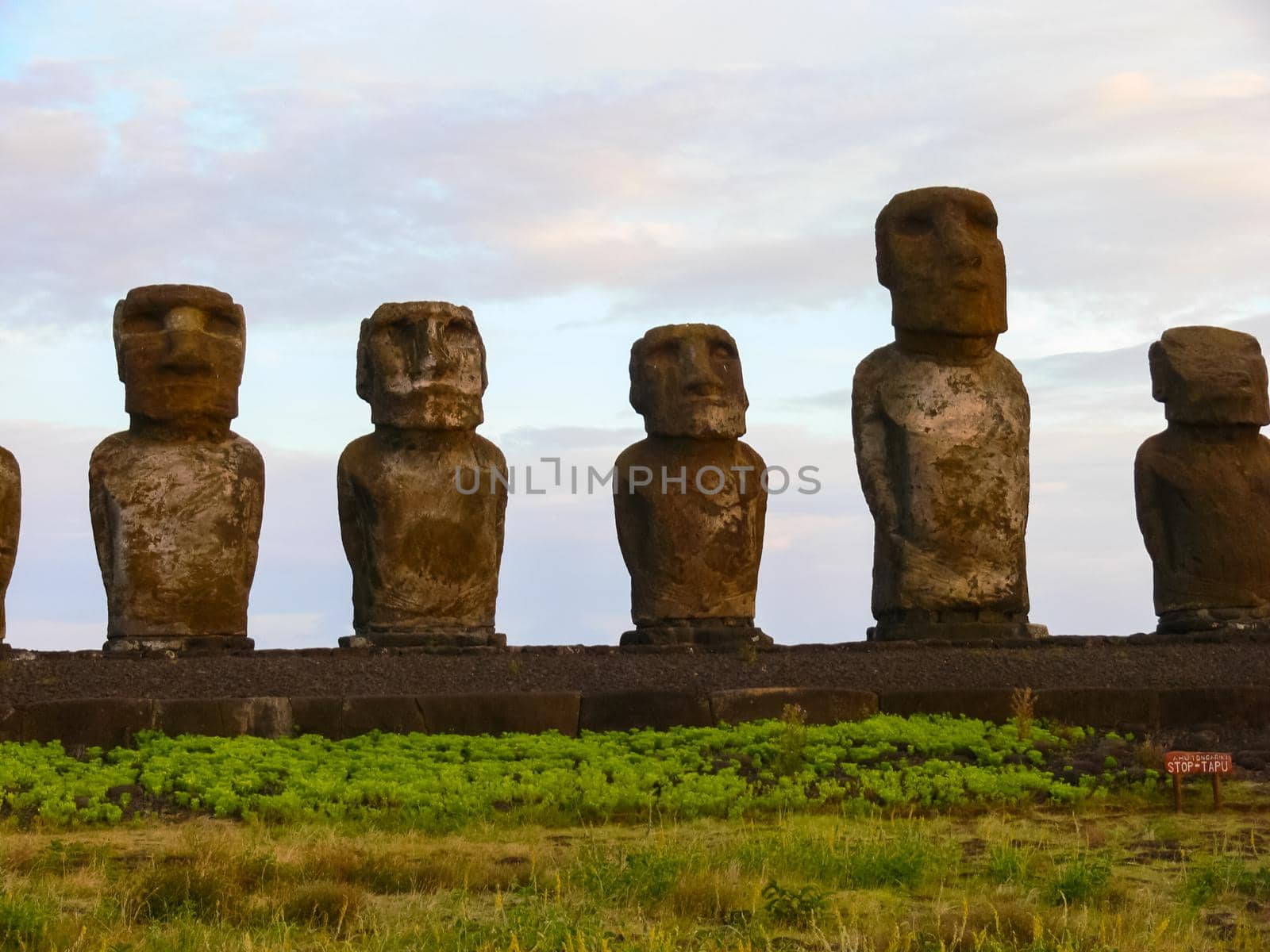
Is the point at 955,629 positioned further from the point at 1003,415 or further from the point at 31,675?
the point at 31,675

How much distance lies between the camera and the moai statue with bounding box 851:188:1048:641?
1395 centimetres

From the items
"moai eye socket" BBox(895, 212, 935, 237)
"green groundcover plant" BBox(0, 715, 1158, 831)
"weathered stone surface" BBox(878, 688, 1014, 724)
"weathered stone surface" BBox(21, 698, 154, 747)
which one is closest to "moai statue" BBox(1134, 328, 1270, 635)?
"moai eye socket" BBox(895, 212, 935, 237)

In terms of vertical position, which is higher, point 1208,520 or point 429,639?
point 1208,520

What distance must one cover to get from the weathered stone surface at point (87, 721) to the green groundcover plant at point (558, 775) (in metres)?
0.14

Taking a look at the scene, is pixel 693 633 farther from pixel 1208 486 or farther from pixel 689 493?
pixel 1208 486

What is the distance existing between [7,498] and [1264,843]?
367 inches

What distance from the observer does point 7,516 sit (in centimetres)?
1391

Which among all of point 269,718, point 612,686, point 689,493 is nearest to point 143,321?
point 689,493

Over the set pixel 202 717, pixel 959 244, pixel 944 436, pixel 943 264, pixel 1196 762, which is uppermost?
pixel 959 244

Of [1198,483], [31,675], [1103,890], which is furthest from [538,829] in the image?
[1198,483]

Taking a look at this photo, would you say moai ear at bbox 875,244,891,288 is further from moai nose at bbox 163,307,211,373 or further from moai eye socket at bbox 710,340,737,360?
moai nose at bbox 163,307,211,373

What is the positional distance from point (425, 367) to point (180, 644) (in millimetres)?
2604

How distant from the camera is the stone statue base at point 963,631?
13680 millimetres

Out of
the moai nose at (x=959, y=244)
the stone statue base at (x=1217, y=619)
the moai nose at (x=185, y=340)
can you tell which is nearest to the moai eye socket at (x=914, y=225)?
the moai nose at (x=959, y=244)
